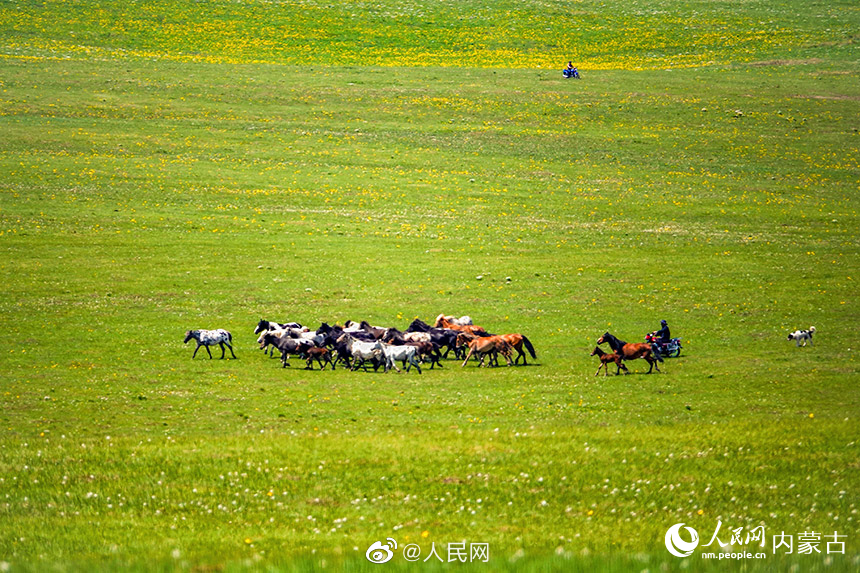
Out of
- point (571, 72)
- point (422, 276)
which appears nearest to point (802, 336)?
point (422, 276)

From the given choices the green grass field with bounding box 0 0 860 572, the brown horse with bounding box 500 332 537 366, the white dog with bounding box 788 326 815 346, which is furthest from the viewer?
the white dog with bounding box 788 326 815 346

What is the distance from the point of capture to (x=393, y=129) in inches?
2739

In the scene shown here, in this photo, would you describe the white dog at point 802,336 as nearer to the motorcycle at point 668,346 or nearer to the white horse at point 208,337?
the motorcycle at point 668,346

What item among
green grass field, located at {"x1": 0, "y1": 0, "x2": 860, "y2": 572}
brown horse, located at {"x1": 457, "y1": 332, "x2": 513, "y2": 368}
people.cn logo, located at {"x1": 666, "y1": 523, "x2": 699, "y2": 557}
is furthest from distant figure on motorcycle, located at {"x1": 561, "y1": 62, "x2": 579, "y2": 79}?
people.cn logo, located at {"x1": 666, "y1": 523, "x2": 699, "y2": 557}

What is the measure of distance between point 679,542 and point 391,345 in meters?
16.9

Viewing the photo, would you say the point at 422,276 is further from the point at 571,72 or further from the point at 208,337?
the point at 571,72

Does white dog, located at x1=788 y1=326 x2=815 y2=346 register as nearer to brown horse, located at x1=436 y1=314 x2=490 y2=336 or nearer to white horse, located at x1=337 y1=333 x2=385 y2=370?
brown horse, located at x1=436 y1=314 x2=490 y2=336

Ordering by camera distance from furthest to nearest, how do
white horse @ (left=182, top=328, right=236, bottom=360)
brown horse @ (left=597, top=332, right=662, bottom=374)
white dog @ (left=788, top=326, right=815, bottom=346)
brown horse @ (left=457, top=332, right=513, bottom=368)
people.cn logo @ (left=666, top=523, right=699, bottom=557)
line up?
white dog @ (left=788, top=326, right=815, bottom=346) < white horse @ (left=182, top=328, right=236, bottom=360) < brown horse @ (left=457, top=332, right=513, bottom=368) < brown horse @ (left=597, top=332, right=662, bottom=374) < people.cn logo @ (left=666, top=523, right=699, bottom=557)

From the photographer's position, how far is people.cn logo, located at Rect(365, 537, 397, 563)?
34.7 feet

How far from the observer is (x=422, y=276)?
40344mm

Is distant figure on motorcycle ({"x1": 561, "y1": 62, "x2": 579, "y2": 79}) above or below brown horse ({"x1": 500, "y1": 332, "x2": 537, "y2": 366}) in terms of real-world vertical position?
above

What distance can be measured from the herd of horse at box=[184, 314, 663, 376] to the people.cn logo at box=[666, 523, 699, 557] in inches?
576

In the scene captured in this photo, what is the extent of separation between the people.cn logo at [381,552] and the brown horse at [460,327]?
1753 cm

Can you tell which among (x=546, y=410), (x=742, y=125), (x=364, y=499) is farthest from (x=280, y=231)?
(x=742, y=125)
